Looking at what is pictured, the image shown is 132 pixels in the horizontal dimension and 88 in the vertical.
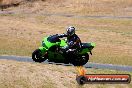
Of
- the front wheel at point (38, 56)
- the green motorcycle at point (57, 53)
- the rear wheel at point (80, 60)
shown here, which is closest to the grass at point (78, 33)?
the rear wheel at point (80, 60)

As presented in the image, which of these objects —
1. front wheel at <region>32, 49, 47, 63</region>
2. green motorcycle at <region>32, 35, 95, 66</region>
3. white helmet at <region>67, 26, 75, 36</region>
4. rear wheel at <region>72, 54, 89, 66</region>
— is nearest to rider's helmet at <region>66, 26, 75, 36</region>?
white helmet at <region>67, 26, 75, 36</region>

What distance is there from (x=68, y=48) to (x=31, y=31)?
17007mm

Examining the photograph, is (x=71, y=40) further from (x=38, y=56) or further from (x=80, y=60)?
(x=38, y=56)

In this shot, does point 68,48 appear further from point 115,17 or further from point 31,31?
point 115,17

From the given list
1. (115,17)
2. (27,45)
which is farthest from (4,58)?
(115,17)

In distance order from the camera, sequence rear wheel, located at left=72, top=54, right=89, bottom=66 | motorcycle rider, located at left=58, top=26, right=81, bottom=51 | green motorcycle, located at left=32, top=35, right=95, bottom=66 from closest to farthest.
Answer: green motorcycle, located at left=32, top=35, right=95, bottom=66, motorcycle rider, located at left=58, top=26, right=81, bottom=51, rear wheel, located at left=72, top=54, right=89, bottom=66

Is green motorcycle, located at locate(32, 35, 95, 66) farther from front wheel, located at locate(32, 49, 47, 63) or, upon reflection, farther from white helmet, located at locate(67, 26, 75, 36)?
white helmet, located at locate(67, 26, 75, 36)

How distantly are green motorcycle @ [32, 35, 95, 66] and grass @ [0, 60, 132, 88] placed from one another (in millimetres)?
588

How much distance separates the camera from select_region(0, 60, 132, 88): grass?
67.3 feet

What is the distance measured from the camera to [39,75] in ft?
69.5

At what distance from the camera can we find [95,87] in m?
20.5

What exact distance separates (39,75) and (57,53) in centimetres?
196

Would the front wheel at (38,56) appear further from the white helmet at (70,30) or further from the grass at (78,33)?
the grass at (78,33)

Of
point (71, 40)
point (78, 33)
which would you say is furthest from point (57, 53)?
point (78, 33)
